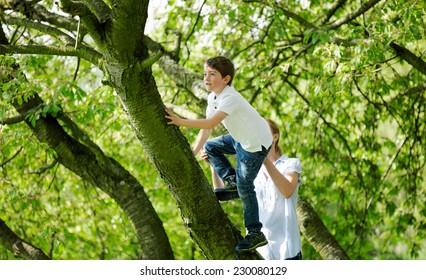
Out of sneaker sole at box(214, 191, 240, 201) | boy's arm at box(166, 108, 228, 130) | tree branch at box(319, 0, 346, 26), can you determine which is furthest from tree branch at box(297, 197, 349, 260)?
boy's arm at box(166, 108, 228, 130)

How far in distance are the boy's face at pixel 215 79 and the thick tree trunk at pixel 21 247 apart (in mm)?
3234

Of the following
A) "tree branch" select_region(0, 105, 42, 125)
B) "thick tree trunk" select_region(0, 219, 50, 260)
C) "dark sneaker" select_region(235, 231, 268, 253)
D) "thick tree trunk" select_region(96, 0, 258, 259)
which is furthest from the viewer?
"thick tree trunk" select_region(0, 219, 50, 260)

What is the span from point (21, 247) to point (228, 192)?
9.80 ft

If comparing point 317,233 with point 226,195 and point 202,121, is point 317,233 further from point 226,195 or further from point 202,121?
point 202,121

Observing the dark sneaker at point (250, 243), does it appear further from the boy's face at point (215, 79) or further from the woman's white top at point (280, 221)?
the boy's face at point (215, 79)

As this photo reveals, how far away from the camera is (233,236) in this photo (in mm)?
4113

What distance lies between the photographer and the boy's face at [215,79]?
420cm

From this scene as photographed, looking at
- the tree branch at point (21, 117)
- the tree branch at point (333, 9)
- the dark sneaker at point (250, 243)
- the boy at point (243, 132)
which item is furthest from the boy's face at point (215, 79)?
the tree branch at point (333, 9)

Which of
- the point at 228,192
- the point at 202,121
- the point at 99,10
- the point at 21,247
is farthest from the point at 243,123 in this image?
the point at 21,247

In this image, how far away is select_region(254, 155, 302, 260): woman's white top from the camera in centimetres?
439

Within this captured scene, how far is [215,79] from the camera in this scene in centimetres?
421

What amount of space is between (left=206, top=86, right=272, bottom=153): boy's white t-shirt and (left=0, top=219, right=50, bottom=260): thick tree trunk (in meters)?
3.23

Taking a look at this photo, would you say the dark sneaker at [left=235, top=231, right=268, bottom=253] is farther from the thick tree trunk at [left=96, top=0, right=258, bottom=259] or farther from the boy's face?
the boy's face
